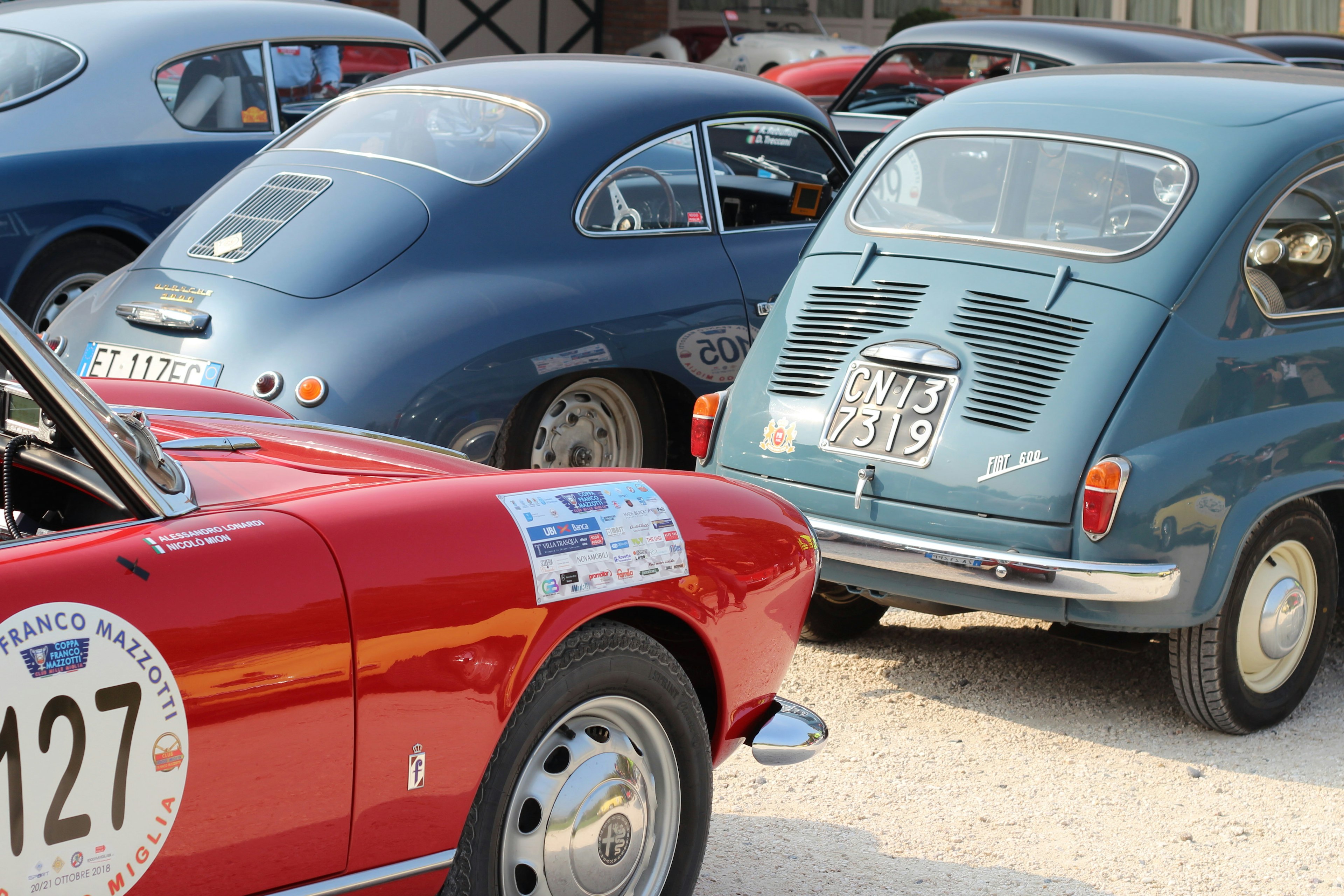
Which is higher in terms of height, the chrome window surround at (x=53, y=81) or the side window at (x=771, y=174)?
the chrome window surround at (x=53, y=81)

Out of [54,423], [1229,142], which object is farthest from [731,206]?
[54,423]

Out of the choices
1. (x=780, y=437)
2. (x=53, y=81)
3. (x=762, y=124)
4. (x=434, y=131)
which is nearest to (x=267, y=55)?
(x=53, y=81)

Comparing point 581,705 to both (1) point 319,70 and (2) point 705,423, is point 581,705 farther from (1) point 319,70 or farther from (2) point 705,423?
(1) point 319,70

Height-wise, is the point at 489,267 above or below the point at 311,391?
above

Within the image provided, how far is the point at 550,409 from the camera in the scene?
17.6ft

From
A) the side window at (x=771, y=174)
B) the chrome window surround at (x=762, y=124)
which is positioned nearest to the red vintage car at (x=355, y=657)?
the chrome window surround at (x=762, y=124)

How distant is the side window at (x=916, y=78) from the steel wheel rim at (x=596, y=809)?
7129 mm

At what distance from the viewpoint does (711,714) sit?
3.02 m

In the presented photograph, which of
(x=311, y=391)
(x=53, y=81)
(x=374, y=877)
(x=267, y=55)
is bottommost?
(x=374, y=877)

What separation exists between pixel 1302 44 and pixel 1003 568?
8238mm

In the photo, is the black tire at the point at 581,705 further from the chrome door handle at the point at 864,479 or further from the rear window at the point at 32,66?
the rear window at the point at 32,66

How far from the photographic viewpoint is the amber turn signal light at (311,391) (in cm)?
475

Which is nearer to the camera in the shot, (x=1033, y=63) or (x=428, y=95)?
(x=428, y=95)

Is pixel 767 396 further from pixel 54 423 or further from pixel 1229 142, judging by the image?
pixel 54 423
